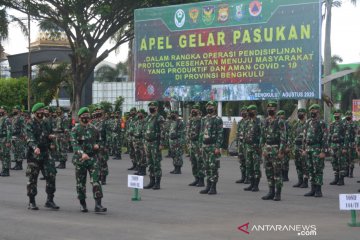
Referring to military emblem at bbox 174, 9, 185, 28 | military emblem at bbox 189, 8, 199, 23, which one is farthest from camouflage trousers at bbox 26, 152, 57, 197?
military emblem at bbox 174, 9, 185, 28

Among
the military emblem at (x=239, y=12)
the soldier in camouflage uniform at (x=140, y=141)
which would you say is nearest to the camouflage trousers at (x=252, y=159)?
the soldier in camouflage uniform at (x=140, y=141)

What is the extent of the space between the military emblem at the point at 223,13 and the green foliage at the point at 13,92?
73.5 feet

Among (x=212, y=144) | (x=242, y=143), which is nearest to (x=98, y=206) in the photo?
(x=212, y=144)

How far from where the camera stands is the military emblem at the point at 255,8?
26941 mm

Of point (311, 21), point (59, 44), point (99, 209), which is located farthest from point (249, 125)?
point (59, 44)

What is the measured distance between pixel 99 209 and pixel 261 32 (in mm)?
16541

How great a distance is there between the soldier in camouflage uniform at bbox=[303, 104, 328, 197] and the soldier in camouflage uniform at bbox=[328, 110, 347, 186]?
3123mm

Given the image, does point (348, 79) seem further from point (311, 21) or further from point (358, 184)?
point (358, 184)

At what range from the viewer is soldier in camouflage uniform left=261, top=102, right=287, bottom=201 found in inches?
532

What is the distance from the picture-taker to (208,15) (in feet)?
93.8

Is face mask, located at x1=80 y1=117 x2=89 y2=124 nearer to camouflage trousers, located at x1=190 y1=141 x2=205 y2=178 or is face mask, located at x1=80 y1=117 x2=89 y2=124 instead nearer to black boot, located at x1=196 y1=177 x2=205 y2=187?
camouflage trousers, located at x1=190 y1=141 x2=205 y2=178

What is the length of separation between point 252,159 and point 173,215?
4.43 meters

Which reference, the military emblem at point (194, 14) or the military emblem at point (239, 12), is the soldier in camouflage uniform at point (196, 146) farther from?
the military emblem at point (194, 14)

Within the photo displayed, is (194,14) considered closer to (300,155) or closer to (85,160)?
(300,155)
